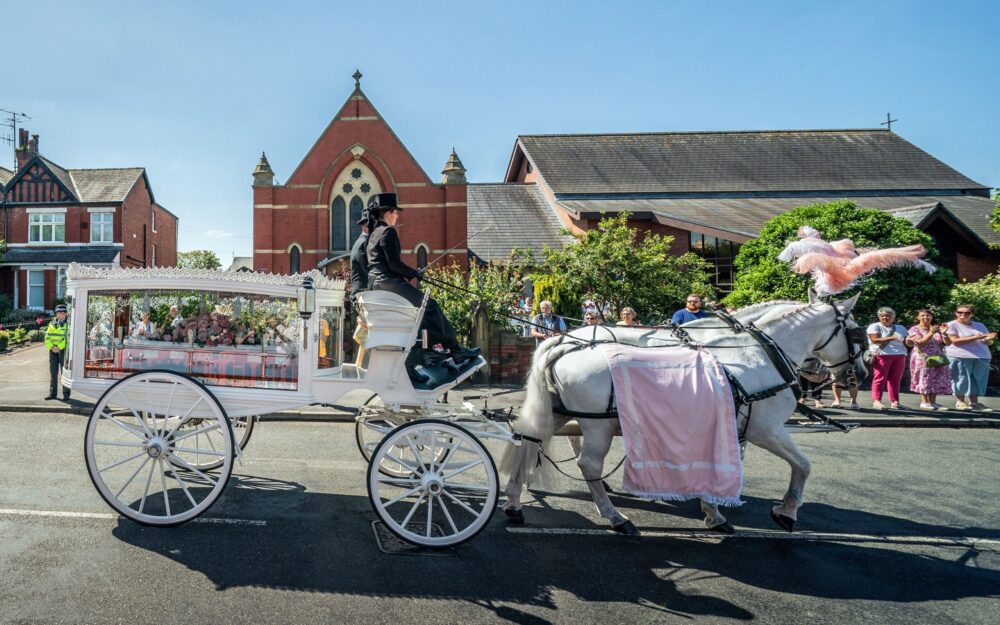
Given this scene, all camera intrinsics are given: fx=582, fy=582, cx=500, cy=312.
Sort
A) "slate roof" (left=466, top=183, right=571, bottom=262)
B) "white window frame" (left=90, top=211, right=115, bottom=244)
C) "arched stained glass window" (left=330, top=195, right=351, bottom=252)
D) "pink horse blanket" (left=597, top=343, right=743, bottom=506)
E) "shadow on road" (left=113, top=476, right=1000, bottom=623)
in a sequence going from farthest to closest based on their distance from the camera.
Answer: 1. "white window frame" (left=90, top=211, right=115, bottom=244)
2. "arched stained glass window" (left=330, top=195, right=351, bottom=252)
3. "slate roof" (left=466, top=183, right=571, bottom=262)
4. "pink horse blanket" (left=597, top=343, right=743, bottom=506)
5. "shadow on road" (left=113, top=476, right=1000, bottom=623)

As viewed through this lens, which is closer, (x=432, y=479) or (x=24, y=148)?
(x=432, y=479)

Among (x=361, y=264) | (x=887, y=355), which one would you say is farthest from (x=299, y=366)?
(x=887, y=355)

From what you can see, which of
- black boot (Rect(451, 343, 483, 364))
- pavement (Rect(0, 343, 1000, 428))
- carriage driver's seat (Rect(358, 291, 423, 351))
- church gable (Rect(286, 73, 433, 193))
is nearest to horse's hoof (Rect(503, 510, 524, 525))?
black boot (Rect(451, 343, 483, 364))

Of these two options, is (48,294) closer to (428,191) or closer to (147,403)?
(428,191)

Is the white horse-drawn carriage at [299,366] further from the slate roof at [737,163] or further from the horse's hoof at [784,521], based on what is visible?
the slate roof at [737,163]

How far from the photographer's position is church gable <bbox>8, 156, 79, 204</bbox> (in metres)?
28.6

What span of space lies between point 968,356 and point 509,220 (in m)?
16.8

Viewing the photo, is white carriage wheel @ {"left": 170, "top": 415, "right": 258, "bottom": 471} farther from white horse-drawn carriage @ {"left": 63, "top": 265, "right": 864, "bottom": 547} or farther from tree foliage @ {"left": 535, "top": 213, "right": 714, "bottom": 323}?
tree foliage @ {"left": 535, "top": 213, "right": 714, "bottom": 323}

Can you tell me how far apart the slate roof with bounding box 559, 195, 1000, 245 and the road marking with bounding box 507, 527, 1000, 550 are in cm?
1402

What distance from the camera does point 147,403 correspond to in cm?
456

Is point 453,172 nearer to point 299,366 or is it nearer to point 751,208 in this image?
point 751,208

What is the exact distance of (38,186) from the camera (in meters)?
28.7

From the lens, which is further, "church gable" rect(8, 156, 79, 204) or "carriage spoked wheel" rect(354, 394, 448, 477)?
"church gable" rect(8, 156, 79, 204)

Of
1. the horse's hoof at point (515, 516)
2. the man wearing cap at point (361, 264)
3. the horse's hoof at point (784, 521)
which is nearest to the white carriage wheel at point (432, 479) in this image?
the horse's hoof at point (515, 516)
